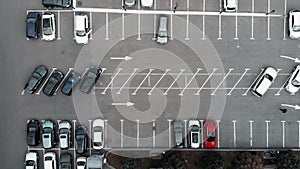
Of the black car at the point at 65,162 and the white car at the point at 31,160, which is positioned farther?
the black car at the point at 65,162

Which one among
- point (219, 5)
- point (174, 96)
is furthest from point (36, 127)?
point (219, 5)

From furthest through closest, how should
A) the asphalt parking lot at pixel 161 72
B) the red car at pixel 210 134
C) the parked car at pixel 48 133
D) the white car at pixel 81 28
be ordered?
the asphalt parking lot at pixel 161 72 < the red car at pixel 210 134 < the parked car at pixel 48 133 < the white car at pixel 81 28

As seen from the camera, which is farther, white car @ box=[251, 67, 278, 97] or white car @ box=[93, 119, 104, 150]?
white car @ box=[93, 119, 104, 150]

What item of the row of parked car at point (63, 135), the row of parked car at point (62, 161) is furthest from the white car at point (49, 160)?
the row of parked car at point (63, 135)

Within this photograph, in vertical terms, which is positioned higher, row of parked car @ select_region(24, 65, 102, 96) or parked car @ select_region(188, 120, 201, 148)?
row of parked car @ select_region(24, 65, 102, 96)

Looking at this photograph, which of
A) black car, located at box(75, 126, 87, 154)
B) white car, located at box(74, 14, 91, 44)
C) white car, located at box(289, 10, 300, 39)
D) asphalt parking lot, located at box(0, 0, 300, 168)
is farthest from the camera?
asphalt parking lot, located at box(0, 0, 300, 168)

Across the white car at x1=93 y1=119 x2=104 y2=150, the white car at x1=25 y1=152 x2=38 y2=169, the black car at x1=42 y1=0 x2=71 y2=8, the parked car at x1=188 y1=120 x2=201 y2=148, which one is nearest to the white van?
the parked car at x1=188 y1=120 x2=201 y2=148

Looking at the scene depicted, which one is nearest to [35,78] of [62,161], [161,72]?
[62,161]

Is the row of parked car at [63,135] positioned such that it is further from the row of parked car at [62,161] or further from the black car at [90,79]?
the black car at [90,79]

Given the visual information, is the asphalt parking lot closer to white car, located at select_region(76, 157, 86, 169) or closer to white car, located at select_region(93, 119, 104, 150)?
white car, located at select_region(93, 119, 104, 150)
